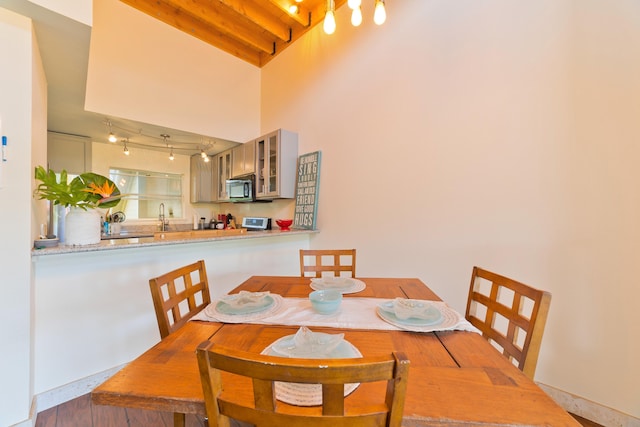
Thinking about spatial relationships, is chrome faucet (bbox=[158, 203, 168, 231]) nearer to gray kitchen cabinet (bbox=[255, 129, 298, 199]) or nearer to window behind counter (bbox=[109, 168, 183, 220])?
window behind counter (bbox=[109, 168, 183, 220])

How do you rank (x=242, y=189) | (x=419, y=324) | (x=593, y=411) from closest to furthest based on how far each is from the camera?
(x=419, y=324) < (x=593, y=411) < (x=242, y=189)

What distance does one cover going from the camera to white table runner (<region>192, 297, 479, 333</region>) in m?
0.98

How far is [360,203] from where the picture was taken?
2.54m

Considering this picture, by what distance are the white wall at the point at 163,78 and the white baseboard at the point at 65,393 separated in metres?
2.38

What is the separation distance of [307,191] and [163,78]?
2135 mm

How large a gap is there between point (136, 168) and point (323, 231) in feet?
10.4

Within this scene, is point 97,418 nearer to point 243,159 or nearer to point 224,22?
point 243,159

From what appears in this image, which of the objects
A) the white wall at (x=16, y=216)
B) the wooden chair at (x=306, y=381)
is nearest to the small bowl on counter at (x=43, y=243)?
the white wall at (x=16, y=216)

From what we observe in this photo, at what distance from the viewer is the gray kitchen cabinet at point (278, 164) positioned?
3105 mm

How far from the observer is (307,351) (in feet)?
2.44

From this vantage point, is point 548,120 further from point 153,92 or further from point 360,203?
point 153,92

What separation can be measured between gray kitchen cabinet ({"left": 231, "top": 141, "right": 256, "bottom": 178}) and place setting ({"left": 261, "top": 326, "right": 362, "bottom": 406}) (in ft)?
9.56

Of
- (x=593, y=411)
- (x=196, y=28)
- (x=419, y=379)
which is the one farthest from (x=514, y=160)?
(x=196, y=28)

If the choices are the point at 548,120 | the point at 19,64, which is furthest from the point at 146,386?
the point at 548,120
